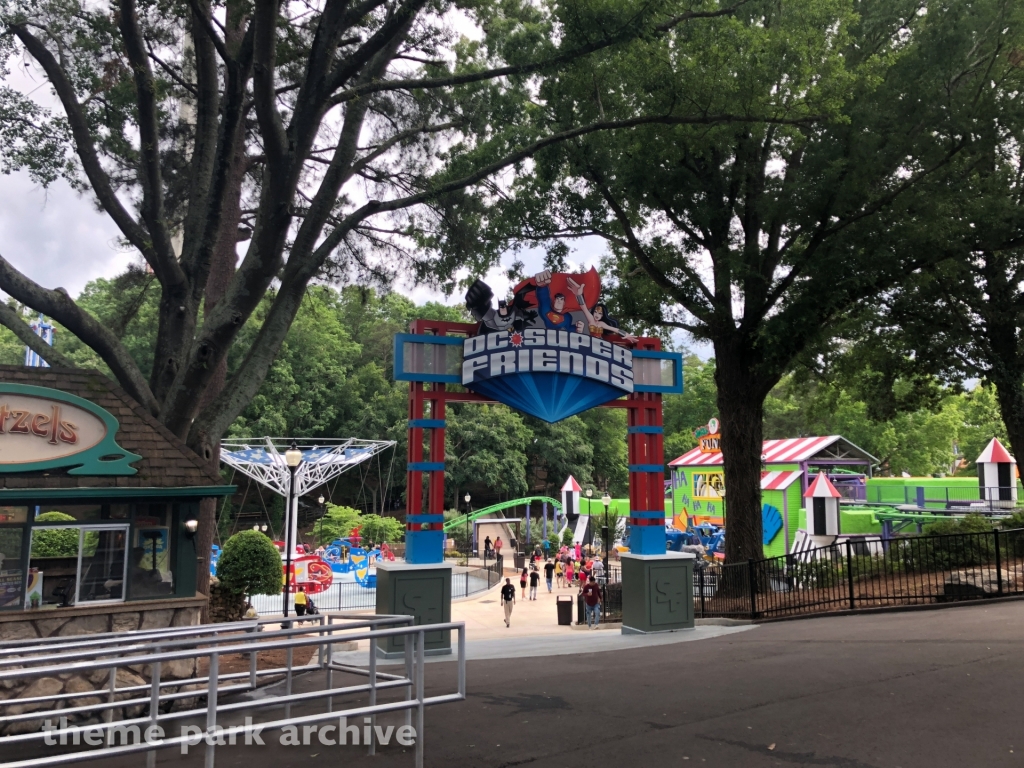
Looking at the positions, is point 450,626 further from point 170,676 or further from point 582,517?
point 582,517

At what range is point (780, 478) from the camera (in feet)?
106

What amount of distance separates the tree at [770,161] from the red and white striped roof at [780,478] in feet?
49.7

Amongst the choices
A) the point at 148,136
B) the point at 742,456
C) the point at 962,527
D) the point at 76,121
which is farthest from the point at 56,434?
the point at 962,527

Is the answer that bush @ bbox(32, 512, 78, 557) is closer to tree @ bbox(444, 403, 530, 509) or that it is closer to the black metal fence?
the black metal fence

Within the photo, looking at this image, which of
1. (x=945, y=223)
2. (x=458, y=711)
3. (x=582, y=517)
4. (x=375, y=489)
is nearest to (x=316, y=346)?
(x=375, y=489)

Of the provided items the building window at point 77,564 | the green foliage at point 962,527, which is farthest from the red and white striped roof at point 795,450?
the building window at point 77,564

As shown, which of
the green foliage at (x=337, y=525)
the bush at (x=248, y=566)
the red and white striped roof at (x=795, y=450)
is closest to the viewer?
the bush at (x=248, y=566)

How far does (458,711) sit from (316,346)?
50.5m

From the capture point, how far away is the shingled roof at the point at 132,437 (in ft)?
26.4

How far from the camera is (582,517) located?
43938 mm

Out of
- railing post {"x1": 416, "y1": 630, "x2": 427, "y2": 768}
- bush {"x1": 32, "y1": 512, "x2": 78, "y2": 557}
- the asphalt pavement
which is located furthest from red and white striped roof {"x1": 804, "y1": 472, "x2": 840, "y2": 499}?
bush {"x1": 32, "y1": 512, "x2": 78, "y2": 557}

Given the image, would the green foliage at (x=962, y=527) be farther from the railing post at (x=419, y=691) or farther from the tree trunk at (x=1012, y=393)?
the railing post at (x=419, y=691)

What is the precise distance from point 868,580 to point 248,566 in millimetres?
13219

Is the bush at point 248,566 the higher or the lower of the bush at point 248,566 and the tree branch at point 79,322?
the lower
